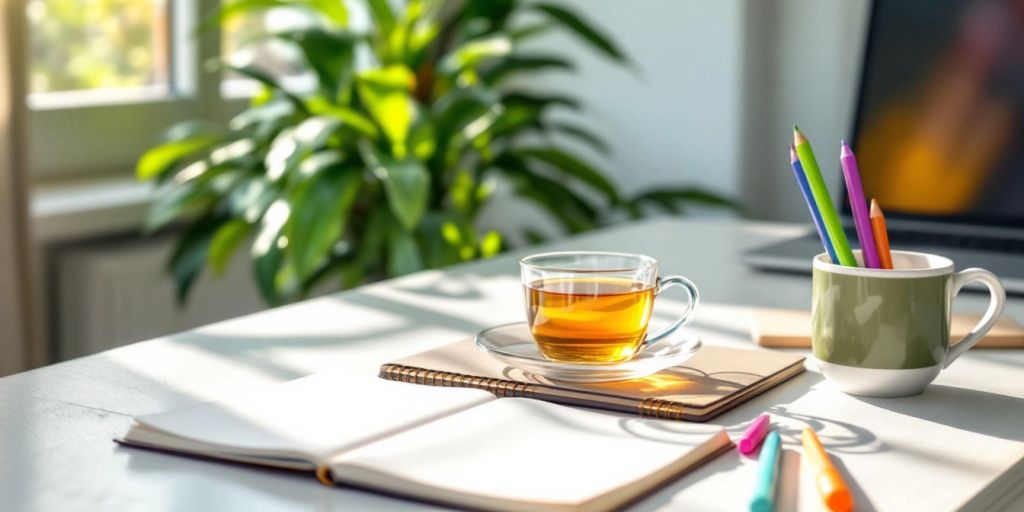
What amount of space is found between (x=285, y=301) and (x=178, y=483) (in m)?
1.45

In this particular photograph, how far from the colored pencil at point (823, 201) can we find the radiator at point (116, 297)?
151 cm

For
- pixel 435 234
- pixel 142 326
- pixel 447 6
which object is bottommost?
pixel 142 326

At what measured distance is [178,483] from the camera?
62 centimetres

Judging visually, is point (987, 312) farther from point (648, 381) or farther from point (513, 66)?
point (513, 66)

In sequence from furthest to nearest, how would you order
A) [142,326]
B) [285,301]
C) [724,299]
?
[142,326], [285,301], [724,299]

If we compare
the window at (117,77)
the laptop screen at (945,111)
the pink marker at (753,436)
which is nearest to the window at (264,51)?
the window at (117,77)

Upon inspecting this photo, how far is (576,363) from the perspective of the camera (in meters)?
0.79

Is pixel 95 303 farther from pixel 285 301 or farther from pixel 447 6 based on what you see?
pixel 447 6

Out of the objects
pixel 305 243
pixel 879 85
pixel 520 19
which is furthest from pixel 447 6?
pixel 879 85

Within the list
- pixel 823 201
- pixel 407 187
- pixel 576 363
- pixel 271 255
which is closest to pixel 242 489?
pixel 576 363

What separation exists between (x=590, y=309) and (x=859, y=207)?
0.18 metres

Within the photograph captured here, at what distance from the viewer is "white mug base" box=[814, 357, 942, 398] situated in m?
0.77

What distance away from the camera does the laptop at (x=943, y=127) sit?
133 cm

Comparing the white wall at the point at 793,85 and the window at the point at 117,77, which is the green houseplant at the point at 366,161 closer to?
the window at the point at 117,77
